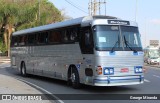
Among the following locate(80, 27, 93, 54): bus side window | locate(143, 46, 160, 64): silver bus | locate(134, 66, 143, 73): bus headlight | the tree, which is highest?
the tree

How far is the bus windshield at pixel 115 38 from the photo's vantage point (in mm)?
15977

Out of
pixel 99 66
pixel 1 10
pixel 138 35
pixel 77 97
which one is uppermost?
pixel 1 10

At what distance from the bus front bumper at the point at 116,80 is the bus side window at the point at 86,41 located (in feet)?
4.30

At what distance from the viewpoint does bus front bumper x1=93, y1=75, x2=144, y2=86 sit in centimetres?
1559

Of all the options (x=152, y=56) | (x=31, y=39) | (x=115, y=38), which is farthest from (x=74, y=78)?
(x=152, y=56)

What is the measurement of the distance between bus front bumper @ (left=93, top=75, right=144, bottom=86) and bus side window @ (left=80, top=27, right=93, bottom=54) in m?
1.31

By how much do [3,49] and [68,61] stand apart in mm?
49883

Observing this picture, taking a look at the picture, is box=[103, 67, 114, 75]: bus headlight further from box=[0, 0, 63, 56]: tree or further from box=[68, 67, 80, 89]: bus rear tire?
box=[0, 0, 63, 56]: tree

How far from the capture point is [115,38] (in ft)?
53.2

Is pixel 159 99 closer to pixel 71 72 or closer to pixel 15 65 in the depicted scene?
pixel 71 72

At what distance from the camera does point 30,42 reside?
24.5 metres

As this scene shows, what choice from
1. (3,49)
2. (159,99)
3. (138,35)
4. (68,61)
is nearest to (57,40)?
(68,61)

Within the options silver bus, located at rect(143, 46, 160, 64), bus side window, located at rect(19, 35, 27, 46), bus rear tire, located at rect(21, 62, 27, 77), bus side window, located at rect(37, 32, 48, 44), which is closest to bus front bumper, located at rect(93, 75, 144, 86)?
bus side window, located at rect(37, 32, 48, 44)

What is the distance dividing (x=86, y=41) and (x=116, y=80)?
2164mm
